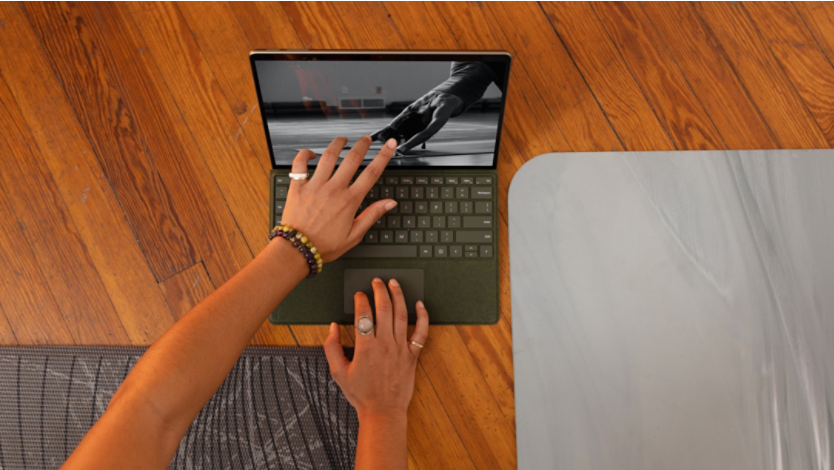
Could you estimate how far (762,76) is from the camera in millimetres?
831

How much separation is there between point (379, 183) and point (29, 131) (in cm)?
66

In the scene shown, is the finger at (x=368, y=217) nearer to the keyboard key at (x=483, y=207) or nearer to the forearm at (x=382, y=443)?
the keyboard key at (x=483, y=207)

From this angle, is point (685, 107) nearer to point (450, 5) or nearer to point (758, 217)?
point (758, 217)

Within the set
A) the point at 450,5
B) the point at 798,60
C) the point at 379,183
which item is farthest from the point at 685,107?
the point at 379,183

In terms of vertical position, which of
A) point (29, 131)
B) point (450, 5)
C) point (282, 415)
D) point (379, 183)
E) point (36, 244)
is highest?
point (450, 5)

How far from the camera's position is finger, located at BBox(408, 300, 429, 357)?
29.6 inches

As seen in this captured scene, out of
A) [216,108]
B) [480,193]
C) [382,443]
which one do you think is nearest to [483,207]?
[480,193]

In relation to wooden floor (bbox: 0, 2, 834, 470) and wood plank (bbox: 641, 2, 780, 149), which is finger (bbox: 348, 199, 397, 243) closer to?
wooden floor (bbox: 0, 2, 834, 470)

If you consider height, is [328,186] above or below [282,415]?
above

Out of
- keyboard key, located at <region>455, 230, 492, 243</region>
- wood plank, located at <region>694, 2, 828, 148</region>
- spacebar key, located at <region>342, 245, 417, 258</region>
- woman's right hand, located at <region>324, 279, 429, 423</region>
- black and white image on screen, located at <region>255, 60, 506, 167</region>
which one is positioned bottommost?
woman's right hand, located at <region>324, 279, 429, 423</region>

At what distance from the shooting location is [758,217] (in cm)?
78

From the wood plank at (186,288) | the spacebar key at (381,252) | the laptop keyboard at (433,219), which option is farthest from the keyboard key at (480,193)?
the wood plank at (186,288)

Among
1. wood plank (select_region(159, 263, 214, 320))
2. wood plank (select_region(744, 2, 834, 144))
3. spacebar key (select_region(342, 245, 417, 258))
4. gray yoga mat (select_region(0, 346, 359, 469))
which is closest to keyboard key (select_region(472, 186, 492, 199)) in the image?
spacebar key (select_region(342, 245, 417, 258))

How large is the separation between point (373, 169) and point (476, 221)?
8.2 inches
